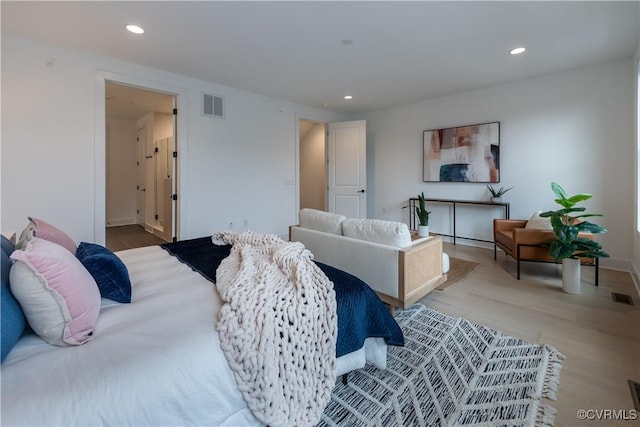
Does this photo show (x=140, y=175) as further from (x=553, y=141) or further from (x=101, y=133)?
(x=553, y=141)

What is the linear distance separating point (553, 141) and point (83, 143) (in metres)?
5.73

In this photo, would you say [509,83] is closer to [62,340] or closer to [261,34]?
[261,34]

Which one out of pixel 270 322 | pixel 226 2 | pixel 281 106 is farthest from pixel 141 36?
pixel 270 322

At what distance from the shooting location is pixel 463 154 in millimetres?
4633

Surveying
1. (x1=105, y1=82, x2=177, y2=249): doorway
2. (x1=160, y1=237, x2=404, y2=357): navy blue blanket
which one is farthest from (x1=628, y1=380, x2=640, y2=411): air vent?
(x1=105, y1=82, x2=177, y2=249): doorway

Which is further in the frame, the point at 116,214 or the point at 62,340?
the point at 116,214

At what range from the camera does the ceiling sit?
2348 mm

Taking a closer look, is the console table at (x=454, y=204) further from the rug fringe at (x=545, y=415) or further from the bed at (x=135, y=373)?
the bed at (x=135, y=373)

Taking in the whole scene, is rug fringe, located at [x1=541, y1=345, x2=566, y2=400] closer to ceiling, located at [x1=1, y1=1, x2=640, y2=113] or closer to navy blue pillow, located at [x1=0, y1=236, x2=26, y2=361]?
navy blue pillow, located at [x1=0, y1=236, x2=26, y2=361]

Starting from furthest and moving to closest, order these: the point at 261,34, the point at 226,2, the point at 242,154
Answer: the point at 242,154
the point at 261,34
the point at 226,2

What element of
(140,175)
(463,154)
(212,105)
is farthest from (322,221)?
(140,175)

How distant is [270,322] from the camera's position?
109 cm

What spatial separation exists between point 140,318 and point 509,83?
5.10 meters

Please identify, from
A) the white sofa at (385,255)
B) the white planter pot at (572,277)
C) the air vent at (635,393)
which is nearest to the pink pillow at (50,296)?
the white sofa at (385,255)
